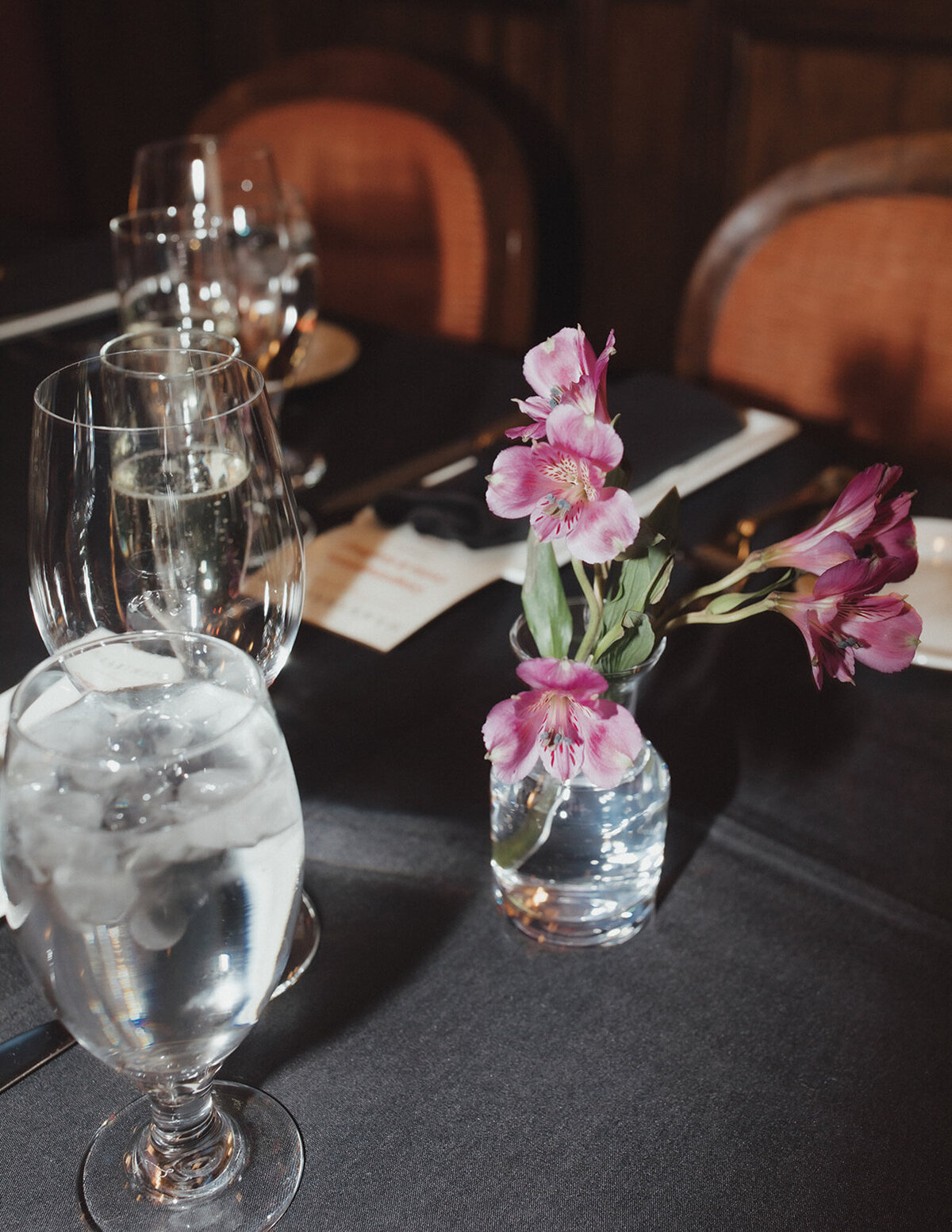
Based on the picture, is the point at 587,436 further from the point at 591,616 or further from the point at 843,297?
the point at 843,297

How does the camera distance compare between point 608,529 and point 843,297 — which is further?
point 843,297

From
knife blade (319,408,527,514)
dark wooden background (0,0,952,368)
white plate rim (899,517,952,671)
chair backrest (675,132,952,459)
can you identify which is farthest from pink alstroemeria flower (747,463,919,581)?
dark wooden background (0,0,952,368)

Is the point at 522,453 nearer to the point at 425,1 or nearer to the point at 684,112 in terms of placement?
the point at 684,112

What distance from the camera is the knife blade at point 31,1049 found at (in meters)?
0.40

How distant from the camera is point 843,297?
104cm

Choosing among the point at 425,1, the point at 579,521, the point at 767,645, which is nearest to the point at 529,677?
the point at 579,521

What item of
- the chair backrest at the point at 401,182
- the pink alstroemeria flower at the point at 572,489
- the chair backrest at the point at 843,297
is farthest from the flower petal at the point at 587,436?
the chair backrest at the point at 401,182

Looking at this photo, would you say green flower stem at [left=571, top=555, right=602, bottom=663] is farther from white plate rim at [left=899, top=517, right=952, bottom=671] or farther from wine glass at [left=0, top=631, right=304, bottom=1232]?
white plate rim at [left=899, top=517, right=952, bottom=671]

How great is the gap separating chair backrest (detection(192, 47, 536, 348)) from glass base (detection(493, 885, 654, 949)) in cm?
81

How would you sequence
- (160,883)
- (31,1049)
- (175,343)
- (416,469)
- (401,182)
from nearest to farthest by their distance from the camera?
(160,883) < (31,1049) < (175,343) < (416,469) < (401,182)

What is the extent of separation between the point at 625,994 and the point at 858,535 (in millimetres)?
177

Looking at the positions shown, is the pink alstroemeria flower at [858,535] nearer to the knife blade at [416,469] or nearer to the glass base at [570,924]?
the glass base at [570,924]

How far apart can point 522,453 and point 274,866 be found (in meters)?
0.15

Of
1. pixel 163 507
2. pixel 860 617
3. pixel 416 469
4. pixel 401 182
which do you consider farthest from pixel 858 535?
pixel 401 182
